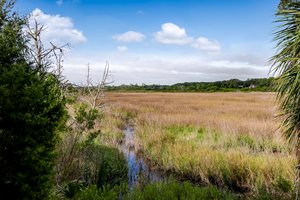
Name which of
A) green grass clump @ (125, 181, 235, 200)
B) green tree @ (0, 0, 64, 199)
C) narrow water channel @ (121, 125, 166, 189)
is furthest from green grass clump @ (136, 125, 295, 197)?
green tree @ (0, 0, 64, 199)

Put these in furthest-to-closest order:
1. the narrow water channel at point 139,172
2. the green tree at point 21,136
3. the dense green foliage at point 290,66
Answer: the narrow water channel at point 139,172, the dense green foliage at point 290,66, the green tree at point 21,136

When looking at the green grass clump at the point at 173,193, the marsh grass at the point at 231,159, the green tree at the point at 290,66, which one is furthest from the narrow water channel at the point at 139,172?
the green tree at the point at 290,66

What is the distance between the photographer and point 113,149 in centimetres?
946

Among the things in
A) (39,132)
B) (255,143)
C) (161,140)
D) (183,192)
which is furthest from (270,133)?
(39,132)

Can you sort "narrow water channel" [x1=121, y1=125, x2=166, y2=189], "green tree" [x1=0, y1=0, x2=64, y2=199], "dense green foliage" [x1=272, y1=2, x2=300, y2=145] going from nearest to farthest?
"green tree" [x1=0, y1=0, x2=64, y2=199], "dense green foliage" [x1=272, y1=2, x2=300, y2=145], "narrow water channel" [x1=121, y1=125, x2=166, y2=189]

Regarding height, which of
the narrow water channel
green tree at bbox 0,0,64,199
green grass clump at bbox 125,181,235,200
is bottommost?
the narrow water channel

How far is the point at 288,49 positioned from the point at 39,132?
4205mm

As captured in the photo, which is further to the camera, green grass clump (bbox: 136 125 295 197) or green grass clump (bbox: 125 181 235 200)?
green grass clump (bbox: 136 125 295 197)

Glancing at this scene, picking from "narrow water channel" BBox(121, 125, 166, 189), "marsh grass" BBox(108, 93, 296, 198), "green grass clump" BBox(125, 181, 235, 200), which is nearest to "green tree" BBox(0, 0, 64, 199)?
"green grass clump" BBox(125, 181, 235, 200)

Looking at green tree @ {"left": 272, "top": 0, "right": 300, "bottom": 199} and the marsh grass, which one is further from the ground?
green tree @ {"left": 272, "top": 0, "right": 300, "bottom": 199}

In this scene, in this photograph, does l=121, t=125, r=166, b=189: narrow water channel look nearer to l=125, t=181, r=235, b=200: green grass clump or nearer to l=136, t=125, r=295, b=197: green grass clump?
l=136, t=125, r=295, b=197: green grass clump

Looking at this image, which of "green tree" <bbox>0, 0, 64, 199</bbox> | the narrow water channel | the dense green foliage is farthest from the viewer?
the narrow water channel

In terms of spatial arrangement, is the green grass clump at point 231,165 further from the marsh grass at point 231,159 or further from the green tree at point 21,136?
the green tree at point 21,136

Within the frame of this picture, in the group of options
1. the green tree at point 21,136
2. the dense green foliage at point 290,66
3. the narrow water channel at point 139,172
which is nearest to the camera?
the green tree at point 21,136
